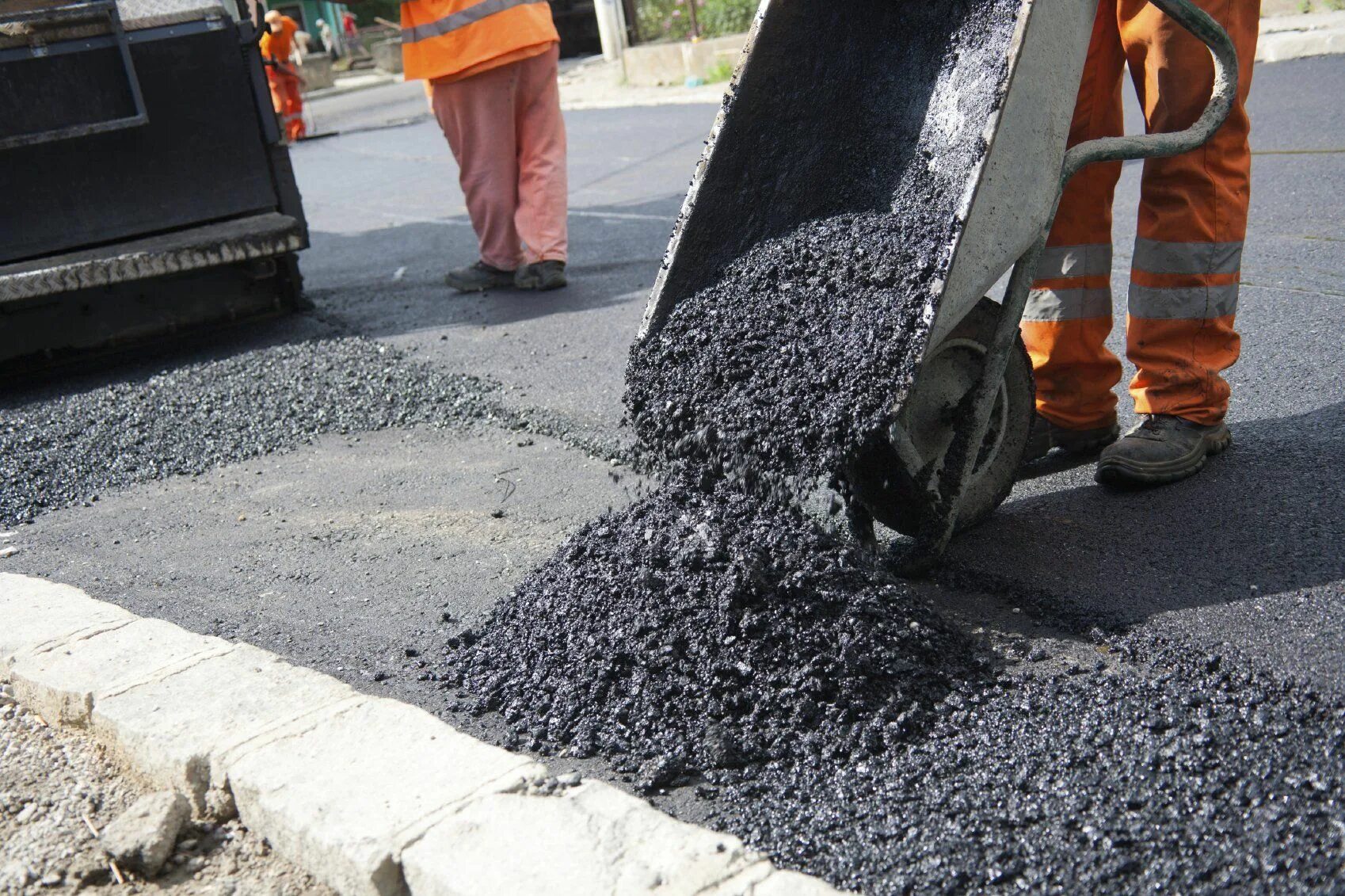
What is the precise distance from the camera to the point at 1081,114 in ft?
10.3

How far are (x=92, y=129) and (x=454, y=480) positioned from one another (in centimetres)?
246

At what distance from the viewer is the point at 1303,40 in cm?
855

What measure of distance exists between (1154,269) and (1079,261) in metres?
0.20

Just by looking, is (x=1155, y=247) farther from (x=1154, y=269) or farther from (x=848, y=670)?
(x=848, y=670)

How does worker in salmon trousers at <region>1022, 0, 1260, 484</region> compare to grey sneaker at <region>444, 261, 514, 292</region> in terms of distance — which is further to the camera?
grey sneaker at <region>444, 261, 514, 292</region>

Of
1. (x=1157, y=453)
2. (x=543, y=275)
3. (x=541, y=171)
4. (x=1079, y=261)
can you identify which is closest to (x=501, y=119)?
(x=541, y=171)

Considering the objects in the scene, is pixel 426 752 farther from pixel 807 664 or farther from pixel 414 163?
pixel 414 163

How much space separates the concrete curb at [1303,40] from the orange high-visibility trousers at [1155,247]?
5.91 m

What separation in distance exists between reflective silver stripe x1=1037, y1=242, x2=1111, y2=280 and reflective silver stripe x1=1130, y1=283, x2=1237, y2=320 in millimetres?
161

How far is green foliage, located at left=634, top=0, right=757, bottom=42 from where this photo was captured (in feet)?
Result: 55.6

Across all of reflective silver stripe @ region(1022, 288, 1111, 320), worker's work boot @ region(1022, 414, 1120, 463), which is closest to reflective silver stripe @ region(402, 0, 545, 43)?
reflective silver stripe @ region(1022, 288, 1111, 320)

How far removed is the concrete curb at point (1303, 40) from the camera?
846 centimetres

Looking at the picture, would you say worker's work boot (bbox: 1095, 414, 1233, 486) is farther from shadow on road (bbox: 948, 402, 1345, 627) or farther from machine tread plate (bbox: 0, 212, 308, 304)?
machine tread plate (bbox: 0, 212, 308, 304)

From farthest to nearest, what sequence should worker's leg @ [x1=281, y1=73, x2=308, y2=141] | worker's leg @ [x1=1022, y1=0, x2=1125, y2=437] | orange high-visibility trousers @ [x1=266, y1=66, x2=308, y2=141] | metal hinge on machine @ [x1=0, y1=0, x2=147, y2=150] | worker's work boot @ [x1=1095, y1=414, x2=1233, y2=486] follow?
1. worker's leg @ [x1=281, y1=73, x2=308, y2=141]
2. orange high-visibility trousers @ [x1=266, y1=66, x2=308, y2=141]
3. metal hinge on machine @ [x1=0, y1=0, x2=147, y2=150]
4. worker's leg @ [x1=1022, y1=0, x2=1125, y2=437]
5. worker's work boot @ [x1=1095, y1=414, x2=1233, y2=486]
